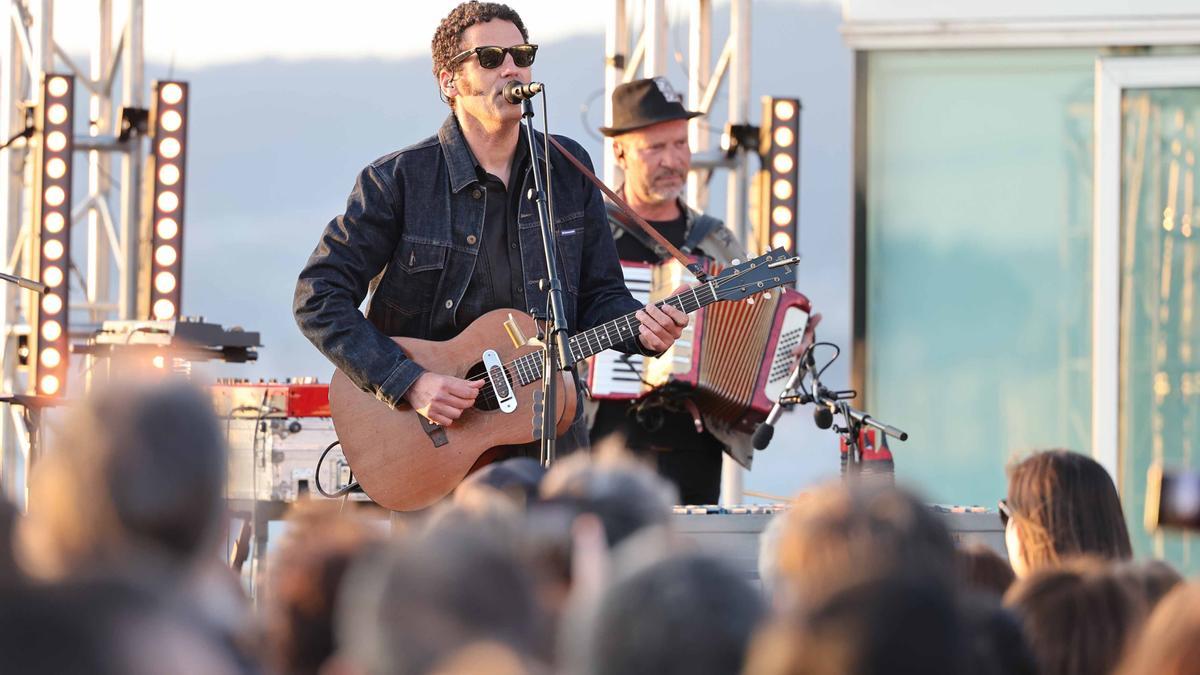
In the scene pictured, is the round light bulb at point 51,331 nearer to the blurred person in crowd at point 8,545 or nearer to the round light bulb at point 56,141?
the round light bulb at point 56,141

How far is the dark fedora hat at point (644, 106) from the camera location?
714cm

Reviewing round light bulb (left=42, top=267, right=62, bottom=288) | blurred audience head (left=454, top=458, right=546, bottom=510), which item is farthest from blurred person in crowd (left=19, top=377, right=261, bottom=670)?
round light bulb (left=42, top=267, right=62, bottom=288)

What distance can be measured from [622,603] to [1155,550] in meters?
6.88

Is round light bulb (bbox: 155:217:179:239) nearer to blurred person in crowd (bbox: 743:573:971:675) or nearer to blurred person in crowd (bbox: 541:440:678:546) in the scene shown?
blurred person in crowd (bbox: 541:440:678:546)

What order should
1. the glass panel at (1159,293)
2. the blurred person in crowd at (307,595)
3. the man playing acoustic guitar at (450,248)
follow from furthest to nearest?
the glass panel at (1159,293) < the man playing acoustic guitar at (450,248) < the blurred person in crowd at (307,595)

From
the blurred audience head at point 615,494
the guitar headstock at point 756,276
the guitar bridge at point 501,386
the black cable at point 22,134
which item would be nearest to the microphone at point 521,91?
the guitar bridge at point 501,386

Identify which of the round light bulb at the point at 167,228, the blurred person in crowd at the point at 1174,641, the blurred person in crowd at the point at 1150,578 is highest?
the round light bulb at the point at 167,228

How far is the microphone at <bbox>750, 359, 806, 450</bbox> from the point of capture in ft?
19.2

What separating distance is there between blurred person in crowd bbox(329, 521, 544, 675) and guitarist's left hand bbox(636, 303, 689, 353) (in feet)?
10.4

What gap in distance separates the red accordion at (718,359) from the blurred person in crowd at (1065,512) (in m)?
3.14

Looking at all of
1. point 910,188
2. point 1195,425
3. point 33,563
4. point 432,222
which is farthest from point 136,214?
point 33,563

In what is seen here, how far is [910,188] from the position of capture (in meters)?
8.39

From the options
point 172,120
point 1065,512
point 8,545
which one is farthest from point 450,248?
point 172,120

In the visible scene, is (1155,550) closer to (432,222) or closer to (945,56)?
(945,56)
